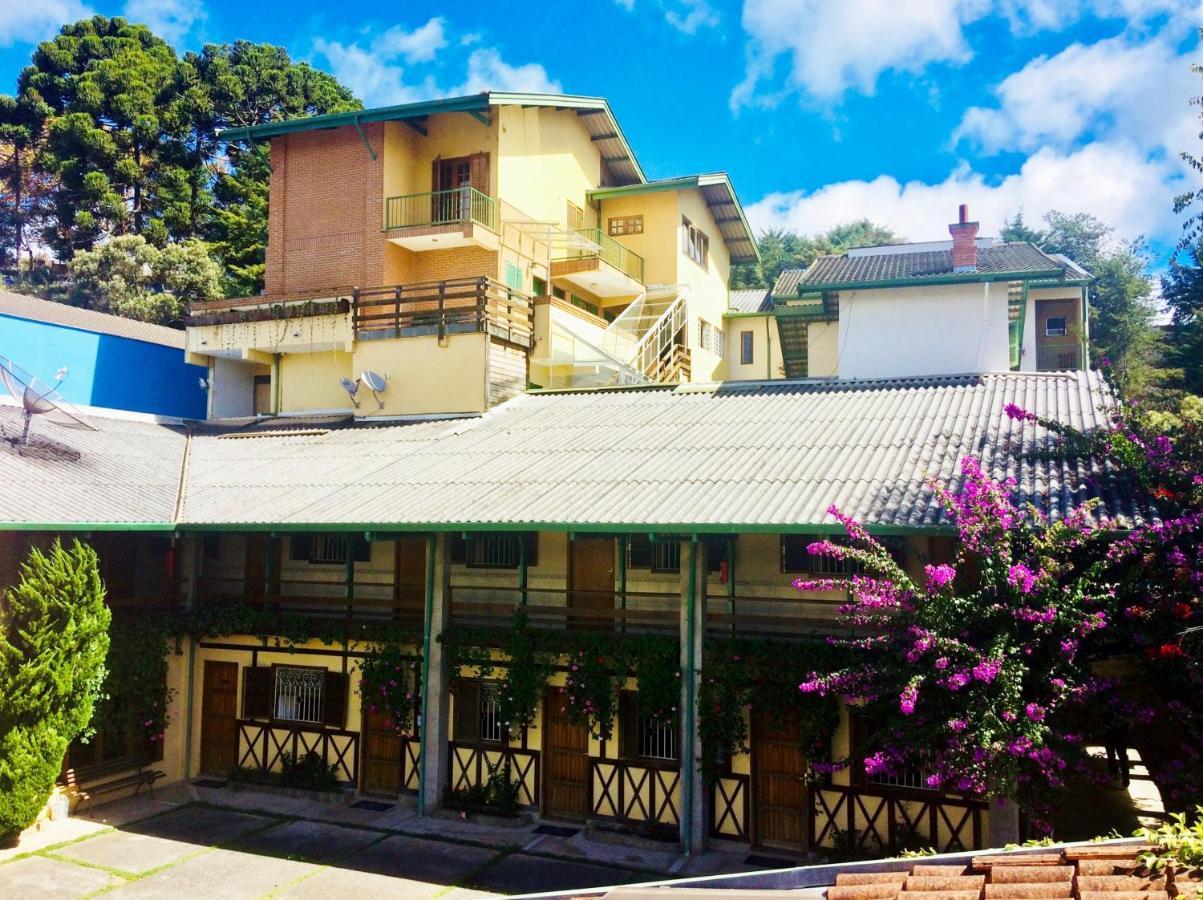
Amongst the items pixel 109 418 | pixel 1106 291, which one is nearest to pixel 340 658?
Answer: pixel 109 418

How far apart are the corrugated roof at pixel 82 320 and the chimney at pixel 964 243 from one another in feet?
66.2

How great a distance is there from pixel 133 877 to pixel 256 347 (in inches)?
550

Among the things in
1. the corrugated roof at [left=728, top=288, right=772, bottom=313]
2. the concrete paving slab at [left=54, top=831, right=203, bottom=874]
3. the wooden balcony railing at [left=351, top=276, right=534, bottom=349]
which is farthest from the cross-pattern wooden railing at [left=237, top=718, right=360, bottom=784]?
the corrugated roof at [left=728, top=288, right=772, bottom=313]

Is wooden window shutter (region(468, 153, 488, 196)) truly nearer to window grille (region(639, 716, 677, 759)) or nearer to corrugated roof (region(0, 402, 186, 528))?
corrugated roof (region(0, 402, 186, 528))

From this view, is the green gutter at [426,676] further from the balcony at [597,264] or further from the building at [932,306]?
the balcony at [597,264]

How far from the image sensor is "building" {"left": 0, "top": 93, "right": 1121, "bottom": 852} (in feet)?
43.8

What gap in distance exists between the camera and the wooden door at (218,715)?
17.4m

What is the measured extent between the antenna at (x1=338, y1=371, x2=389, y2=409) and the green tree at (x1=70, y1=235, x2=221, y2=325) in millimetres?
22513

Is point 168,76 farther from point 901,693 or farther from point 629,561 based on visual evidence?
point 901,693

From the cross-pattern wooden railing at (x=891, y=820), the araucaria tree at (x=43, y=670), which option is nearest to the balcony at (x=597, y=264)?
the araucaria tree at (x=43, y=670)

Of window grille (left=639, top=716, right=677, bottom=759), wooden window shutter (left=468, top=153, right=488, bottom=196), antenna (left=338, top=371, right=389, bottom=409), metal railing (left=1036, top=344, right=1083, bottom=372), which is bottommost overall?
window grille (left=639, top=716, right=677, bottom=759)

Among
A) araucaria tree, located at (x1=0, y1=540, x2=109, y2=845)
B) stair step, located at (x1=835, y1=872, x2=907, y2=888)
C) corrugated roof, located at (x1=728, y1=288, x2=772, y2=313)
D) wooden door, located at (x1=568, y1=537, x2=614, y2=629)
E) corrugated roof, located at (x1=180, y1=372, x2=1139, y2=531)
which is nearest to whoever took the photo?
stair step, located at (x1=835, y1=872, x2=907, y2=888)

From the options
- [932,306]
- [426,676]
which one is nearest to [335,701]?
[426,676]

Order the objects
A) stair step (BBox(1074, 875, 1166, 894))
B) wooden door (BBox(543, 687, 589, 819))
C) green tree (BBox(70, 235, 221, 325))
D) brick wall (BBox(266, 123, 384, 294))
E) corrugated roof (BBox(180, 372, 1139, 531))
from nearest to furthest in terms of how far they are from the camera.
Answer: stair step (BBox(1074, 875, 1166, 894)) → corrugated roof (BBox(180, 372, 1139, 531)) → wooden door (BBox(543, 687, 589, 819)) → brick wall (BBox(266, 123, 384, 294)) → green tree (BBox(70, 235, 221, 325))
